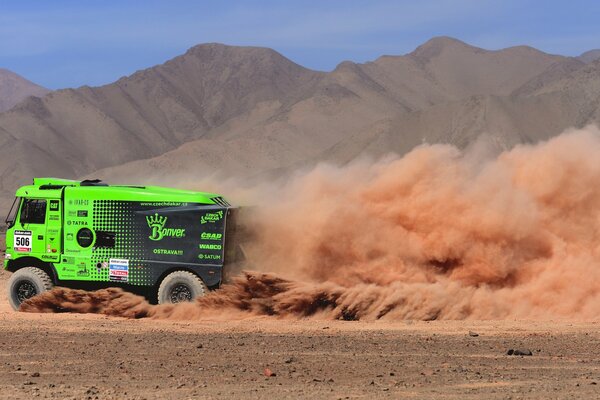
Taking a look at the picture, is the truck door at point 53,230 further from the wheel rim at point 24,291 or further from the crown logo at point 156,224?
the crown logo at point 156,224

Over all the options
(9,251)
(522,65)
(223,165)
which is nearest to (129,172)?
(223,165)

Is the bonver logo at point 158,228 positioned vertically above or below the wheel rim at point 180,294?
above

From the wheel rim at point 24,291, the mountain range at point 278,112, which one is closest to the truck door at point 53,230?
the wheel rim at point 24,291

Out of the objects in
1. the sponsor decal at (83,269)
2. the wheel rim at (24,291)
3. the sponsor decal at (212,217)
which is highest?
the sponsor decal at (212,217)

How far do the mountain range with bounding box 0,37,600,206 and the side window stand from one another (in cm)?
4725

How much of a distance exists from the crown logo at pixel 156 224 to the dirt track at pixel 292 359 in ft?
5.59

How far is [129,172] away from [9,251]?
203 ft

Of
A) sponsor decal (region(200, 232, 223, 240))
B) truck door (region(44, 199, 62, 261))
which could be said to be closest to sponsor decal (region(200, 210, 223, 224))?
sponsor decal (region(200, 232, 223, 240))

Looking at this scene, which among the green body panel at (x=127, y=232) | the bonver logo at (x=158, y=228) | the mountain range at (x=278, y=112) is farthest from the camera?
the mountain range at (x=278, y=112)

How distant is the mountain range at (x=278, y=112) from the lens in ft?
236

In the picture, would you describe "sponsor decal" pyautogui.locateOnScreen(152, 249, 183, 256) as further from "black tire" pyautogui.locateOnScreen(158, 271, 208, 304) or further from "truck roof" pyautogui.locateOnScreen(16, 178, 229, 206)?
"truck roof" pyautogui.locateOnScreen(16, 178, 229, 206)

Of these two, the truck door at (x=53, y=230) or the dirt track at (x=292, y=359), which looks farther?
the truck door at (x=53, y=230)

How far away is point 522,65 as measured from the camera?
110500mm

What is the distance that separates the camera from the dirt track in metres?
10.5
